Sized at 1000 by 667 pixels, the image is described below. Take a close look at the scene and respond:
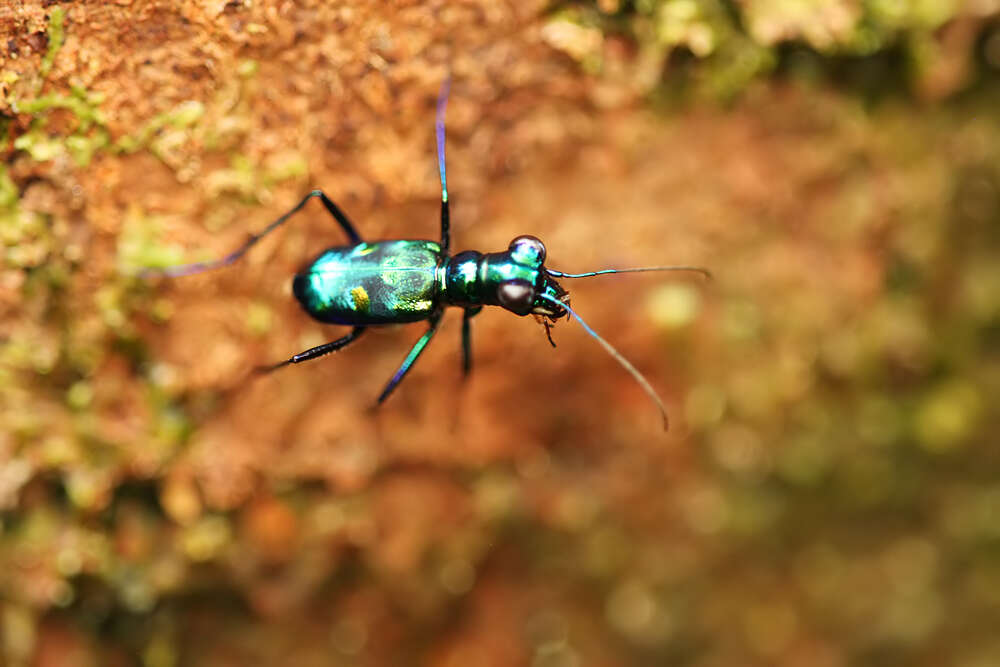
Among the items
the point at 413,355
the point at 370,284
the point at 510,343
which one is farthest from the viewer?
the point at 510,343

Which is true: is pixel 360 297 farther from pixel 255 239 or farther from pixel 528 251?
pixel 528 251

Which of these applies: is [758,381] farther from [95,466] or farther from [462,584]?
[95,466]

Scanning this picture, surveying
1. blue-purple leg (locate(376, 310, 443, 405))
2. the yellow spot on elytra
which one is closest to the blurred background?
blue-purple leg (locate(376, 310, 443, 405))

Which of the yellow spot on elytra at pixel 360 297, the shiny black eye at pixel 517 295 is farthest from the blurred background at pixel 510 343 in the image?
the shiny black eye at pixel 517 295

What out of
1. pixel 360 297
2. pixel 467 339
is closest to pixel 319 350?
pixel 360 297

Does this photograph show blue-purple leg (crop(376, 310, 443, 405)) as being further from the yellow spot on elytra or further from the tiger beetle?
the yellow spot on elytra

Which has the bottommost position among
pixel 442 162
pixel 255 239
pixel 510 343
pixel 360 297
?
pixel 510 343

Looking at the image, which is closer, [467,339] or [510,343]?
[467,339]
